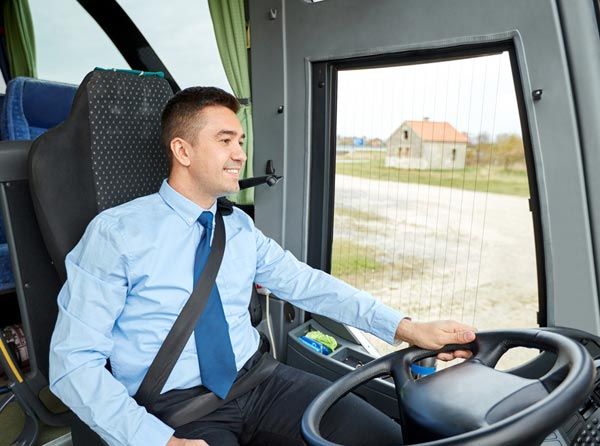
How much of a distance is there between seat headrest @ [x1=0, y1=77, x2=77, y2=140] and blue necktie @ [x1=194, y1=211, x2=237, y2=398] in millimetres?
1494

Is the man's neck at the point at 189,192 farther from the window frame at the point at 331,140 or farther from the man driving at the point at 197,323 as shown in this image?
the window frame at the point at 331,140

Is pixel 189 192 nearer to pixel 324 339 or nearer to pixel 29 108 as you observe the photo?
pixel 324 339

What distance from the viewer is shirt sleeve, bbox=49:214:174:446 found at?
104 centimetres

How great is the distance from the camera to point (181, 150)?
135cm

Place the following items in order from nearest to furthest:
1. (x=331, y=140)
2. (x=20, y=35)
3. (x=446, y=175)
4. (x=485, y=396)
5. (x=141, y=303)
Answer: (x=485, y=396) < (x=141, y=303) < (x=446, y=175) < (x=331, y=140) < (x=20, y=35)

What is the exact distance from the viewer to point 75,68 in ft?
11.9

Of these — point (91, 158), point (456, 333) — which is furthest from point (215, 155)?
point (456, 333)

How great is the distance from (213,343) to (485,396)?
2.51 ft

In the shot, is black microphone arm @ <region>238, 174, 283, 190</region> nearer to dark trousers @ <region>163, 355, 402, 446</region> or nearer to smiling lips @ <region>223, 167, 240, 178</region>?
smiling lips @ <region>223, 167, 240, 178</region>

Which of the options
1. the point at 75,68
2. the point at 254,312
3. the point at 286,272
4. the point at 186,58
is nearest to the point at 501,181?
the point at 286,272

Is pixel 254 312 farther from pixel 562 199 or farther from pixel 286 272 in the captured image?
pixel 562 199

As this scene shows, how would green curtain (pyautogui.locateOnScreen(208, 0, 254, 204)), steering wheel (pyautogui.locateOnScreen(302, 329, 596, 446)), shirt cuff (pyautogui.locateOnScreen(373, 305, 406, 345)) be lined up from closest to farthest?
steering wheel (pyautogui.locateOnScreen(302, 329, 596, 446)) → shirt cuff (pyautogui.locateOnScreen(373, 305, 406, 345)) → green curtain (pyautogui.locateOnScreen(208, 0, 254, 204))

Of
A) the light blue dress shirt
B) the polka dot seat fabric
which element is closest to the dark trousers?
the light blue dress shirt

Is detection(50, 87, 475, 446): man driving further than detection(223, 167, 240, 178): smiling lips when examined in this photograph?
No
